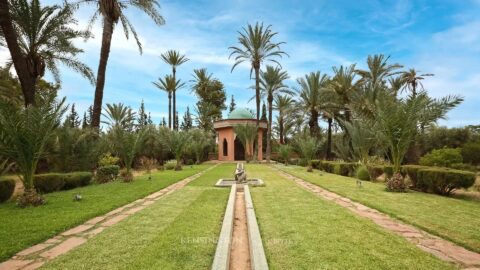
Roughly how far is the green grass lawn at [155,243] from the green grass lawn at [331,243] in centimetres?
83

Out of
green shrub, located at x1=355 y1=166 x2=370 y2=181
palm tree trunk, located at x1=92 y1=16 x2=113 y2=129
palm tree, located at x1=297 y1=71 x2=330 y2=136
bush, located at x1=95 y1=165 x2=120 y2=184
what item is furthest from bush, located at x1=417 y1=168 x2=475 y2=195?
palm tree, located at x1=297 y1=71 x2=330 y2=136

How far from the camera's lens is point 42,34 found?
639 inches

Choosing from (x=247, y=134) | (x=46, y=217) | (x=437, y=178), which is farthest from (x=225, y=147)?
(x=46, y=217)

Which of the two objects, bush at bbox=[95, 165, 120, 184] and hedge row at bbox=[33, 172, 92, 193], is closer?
hedge row at bbox=[33, 172, 92, 193]

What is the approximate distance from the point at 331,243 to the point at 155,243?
2333mm

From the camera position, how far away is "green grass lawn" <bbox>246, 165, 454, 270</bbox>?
12.6 feet

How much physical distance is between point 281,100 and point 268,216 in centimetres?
4036

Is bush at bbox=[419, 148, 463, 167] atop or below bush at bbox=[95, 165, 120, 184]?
atop

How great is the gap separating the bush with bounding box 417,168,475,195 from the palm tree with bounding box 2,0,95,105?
14974mm

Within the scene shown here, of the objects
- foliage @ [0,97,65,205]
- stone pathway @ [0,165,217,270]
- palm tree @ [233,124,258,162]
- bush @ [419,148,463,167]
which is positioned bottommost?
stone pathway @ [0,165,217,270]

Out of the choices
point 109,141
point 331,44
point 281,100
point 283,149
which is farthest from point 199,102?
point 331,44

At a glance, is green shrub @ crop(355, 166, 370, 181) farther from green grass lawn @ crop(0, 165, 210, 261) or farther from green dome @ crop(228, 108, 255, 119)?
green dome @ crop(228, 108, 255, 119)

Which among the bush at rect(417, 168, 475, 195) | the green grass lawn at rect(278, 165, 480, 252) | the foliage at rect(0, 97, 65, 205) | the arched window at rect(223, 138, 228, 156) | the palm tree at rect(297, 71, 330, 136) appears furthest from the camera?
the arched window at rect(223, 138, 228, 156)

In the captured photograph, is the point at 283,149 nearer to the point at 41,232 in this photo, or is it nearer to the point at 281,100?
the point at 281,100
